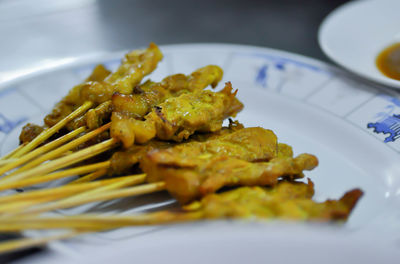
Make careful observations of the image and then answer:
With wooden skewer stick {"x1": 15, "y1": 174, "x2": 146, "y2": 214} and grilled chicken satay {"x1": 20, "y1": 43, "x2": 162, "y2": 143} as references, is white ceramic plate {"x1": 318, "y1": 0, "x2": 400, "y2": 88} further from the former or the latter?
wooden skewer stick {"x1": 15, "y1": 174, "x2": 146, "y2": 214}

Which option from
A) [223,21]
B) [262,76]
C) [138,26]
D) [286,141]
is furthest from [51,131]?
[223,21]

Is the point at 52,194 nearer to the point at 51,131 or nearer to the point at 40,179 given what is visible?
the point at 40,179

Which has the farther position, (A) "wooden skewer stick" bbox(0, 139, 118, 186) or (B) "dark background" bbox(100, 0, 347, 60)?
(B) "dark background" bbox(100, 0, 347, 60)

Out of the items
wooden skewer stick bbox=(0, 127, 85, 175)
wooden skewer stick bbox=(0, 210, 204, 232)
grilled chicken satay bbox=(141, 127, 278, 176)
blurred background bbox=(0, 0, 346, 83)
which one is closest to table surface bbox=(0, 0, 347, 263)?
blurred background bbox=(0, 0, 346, 83)

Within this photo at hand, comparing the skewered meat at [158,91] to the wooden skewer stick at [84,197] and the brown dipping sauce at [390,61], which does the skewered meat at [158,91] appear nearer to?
the wooden skewer stick at [84,197]

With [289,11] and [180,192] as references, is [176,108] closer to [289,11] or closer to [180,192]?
[180,192]

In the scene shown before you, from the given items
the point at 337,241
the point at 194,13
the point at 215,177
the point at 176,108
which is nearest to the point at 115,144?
the point at 176,108

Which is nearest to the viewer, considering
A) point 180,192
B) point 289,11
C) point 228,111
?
point 180,192
